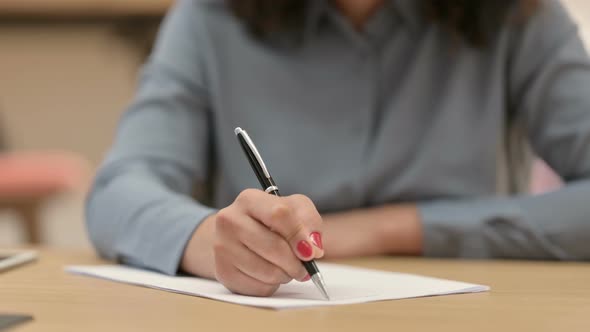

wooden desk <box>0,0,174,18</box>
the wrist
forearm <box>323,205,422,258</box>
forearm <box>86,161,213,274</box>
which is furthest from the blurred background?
the wrist

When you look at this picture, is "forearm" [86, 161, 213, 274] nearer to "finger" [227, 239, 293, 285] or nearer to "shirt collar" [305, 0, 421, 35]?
"finger" [227, 239, 293, 285]

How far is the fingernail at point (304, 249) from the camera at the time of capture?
56 cm

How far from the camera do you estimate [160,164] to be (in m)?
0.99

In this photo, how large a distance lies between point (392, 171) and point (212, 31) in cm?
33

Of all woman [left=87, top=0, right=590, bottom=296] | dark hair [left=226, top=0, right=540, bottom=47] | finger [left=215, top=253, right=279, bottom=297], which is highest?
dark hair [left=226, top=0, right=540, bottom=47]

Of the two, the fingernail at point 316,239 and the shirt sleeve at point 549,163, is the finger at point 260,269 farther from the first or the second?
the shirt sleeve at point 549,163

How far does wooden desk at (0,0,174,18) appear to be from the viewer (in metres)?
2.44

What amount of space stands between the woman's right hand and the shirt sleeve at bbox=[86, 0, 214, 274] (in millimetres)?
133

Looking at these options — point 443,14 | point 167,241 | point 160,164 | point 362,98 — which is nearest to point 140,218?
point 167,241

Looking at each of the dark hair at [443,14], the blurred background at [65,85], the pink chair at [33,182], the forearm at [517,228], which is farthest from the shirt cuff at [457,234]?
the blurred background at [65,85]

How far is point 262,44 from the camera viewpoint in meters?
1.09

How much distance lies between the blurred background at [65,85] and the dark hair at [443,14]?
1566mm

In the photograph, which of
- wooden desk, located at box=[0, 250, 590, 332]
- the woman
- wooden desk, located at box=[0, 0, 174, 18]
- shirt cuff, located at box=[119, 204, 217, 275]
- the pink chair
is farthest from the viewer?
wooden desk, located at box=[0, 0, 174, 18]

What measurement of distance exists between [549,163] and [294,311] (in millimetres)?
661
